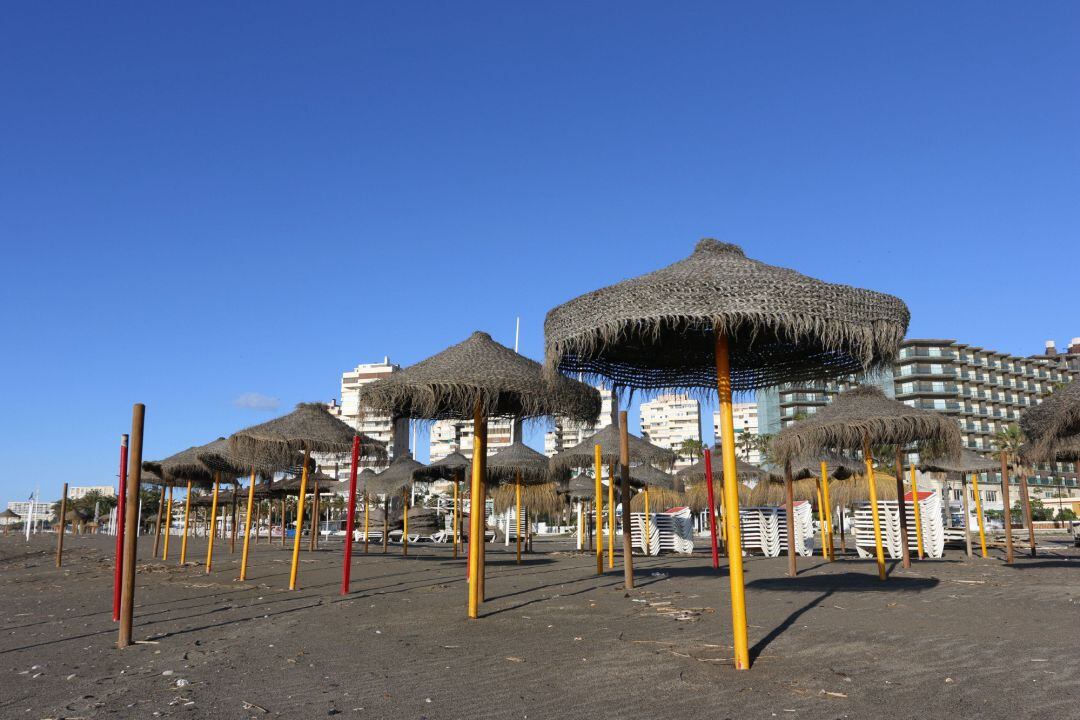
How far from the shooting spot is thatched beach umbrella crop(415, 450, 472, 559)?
20.0 metres

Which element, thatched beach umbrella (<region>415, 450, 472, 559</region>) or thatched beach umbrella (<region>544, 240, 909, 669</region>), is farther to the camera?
thatched beach umbrella (<region>415, 450, 472, 559</region>)

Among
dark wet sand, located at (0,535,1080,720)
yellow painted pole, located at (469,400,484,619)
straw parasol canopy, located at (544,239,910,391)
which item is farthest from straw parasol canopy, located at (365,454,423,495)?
straw parasol canopy, located at (544,239,910,391)

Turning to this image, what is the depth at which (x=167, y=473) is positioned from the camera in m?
18.9

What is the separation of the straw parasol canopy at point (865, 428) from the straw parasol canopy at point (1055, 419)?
1.00 m

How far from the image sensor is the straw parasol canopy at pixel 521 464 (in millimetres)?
18016

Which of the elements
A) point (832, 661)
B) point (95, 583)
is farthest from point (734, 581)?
point (95, 583)

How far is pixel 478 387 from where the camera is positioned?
7945 millimetres

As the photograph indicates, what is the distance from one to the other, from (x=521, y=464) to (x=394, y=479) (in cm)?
744

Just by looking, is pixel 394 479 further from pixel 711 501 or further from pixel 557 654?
pixel 557 654

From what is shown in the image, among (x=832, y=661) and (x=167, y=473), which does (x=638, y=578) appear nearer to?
(x=832, y=661)

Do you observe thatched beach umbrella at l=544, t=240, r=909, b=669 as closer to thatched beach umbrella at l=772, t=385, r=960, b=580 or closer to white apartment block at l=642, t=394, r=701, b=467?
thatched beach umbrella at l=772, t=385, r=960, b=580

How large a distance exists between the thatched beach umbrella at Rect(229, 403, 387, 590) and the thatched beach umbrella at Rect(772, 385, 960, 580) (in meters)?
6.81

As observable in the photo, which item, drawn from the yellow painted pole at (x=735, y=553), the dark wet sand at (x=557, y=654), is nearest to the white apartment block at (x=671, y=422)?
the dark wet sand at (x=557, y=654)

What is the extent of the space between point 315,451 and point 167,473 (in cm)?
862
